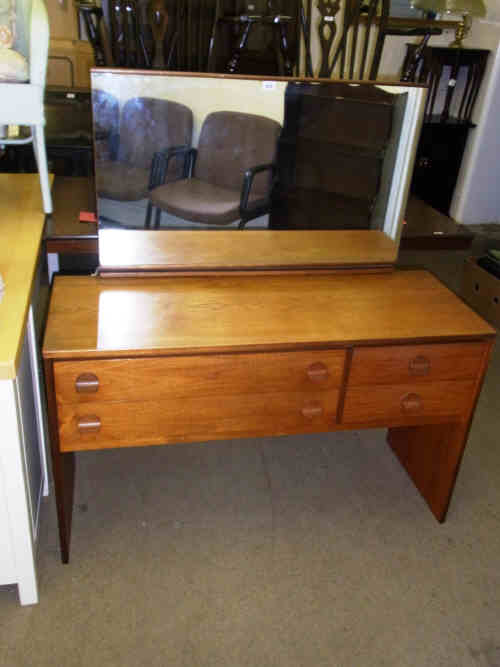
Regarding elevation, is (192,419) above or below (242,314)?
below

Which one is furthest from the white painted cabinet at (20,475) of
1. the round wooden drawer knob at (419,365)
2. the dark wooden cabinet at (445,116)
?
the dark wooden cabinet at (445,116)

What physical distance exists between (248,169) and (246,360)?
0.56 metres

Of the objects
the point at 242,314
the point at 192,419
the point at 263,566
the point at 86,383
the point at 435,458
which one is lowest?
the point at 263,566

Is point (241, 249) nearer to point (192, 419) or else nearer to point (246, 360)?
point (246, 360)

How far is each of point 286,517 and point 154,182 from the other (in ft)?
3.39

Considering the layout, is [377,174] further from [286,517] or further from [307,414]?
[286,517]

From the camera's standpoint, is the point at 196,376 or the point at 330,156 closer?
the point at 196,376

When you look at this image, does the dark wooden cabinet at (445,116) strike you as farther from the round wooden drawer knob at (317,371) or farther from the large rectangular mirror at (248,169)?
the round wooden drawer knob at (317,371)

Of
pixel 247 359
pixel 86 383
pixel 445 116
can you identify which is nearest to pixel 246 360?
pixel 247 359

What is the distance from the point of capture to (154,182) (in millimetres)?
1582

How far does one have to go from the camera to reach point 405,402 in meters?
1.61

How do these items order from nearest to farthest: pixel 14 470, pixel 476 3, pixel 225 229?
pixel 14 470 → pixel 225 229 → pixel 476 3

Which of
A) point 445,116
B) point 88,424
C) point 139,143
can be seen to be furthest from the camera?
point 445,116

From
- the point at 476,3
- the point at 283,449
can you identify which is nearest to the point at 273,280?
the point at 283,449
